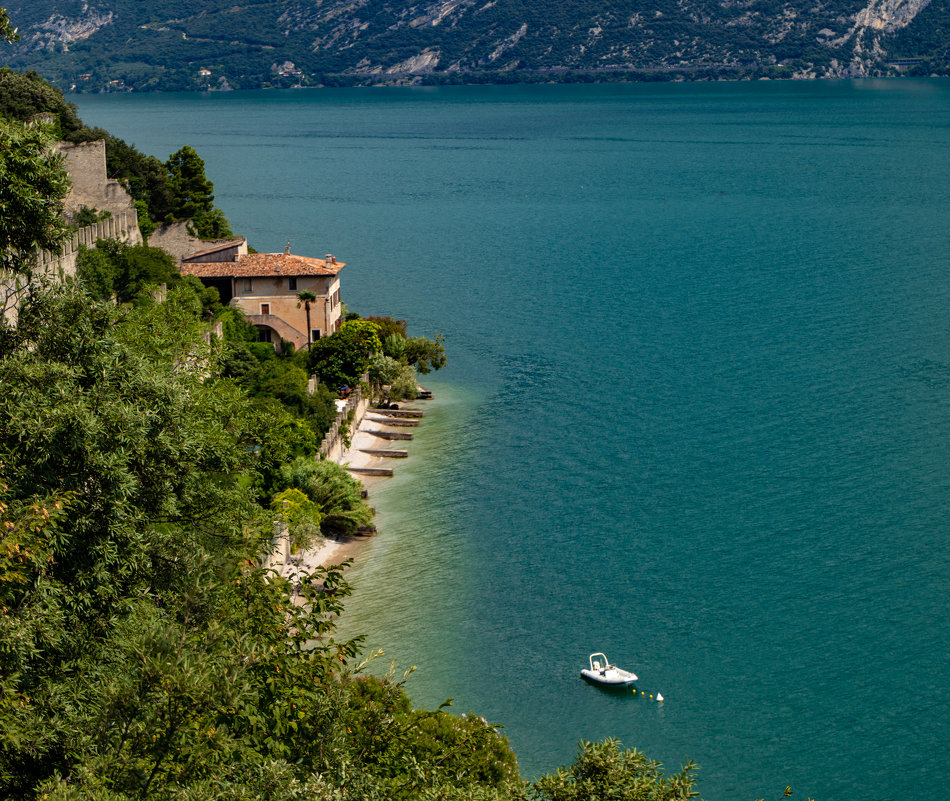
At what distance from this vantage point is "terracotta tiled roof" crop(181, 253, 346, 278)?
199 feet

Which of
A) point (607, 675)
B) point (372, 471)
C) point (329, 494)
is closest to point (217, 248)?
point (372, 471)

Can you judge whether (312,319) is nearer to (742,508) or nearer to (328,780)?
(742,508)

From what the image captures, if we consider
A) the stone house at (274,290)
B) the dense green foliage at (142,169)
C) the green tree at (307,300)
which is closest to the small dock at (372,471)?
the green tree at (307,300)

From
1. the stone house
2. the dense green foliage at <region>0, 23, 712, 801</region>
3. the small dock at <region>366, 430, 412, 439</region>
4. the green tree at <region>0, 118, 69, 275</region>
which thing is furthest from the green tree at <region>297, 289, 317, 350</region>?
the green tree at <region>0, 118, 69, 275</region>

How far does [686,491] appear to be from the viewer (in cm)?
4931

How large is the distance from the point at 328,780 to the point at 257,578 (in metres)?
4.02

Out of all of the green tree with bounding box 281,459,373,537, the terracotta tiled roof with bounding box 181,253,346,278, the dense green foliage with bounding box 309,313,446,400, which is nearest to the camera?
the green tree with bounding box 281,459,373,537

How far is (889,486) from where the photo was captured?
48.6 metres

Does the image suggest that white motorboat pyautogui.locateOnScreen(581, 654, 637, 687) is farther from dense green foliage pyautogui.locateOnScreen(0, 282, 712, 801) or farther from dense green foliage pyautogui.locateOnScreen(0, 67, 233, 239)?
dense green foliage pyautogui.locateOnScreen(0, 67, 233, 239)

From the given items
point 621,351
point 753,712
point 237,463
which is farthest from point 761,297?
point 237,463

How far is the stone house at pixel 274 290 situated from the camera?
60.8 metres

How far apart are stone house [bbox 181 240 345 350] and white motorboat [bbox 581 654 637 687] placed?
31.3 metres

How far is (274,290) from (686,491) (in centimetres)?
2480

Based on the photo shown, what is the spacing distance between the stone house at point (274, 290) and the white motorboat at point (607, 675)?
103 ft
